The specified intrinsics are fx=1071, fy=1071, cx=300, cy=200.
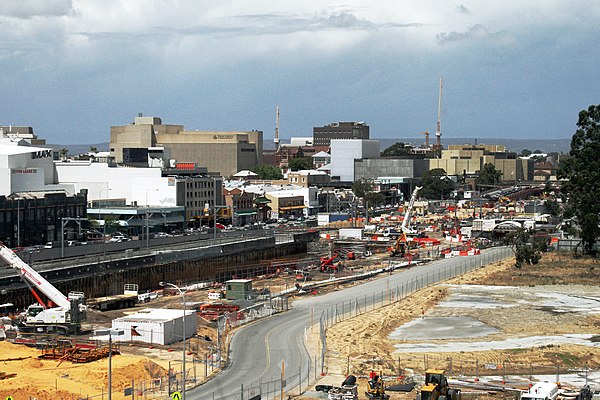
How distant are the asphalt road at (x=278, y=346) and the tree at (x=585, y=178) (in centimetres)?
2522

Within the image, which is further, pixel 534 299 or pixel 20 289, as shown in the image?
pixel 534 299

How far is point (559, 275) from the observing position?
10725 cm

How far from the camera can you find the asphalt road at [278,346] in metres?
52.1

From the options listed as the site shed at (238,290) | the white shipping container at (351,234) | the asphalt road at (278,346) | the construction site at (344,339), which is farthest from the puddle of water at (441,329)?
the white shipping container at (351,234)

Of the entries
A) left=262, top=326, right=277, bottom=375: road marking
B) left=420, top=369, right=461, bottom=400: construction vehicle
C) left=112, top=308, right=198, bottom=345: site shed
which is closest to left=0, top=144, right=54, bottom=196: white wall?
left=262, top=326, right=277, bottom=375: road marking

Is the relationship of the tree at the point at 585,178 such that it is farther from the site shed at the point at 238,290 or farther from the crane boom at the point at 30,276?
the crane boom at the point at 30,276

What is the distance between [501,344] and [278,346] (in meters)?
13.9

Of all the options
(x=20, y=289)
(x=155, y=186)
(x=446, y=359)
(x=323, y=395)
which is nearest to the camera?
(x=323, y=395)

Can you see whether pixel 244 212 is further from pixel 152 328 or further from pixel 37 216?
pixel 152 328

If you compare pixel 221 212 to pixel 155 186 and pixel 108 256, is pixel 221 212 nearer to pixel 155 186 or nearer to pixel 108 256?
pixel 155 186

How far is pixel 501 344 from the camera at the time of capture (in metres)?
66.4

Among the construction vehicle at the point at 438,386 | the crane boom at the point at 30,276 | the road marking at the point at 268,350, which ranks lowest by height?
the road marking at the point at 268,350

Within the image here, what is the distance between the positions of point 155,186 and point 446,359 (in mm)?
106762

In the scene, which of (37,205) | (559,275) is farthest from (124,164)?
(559,275)
